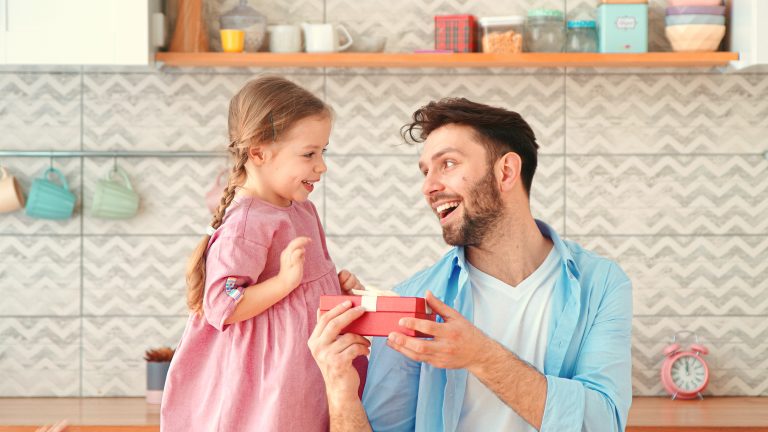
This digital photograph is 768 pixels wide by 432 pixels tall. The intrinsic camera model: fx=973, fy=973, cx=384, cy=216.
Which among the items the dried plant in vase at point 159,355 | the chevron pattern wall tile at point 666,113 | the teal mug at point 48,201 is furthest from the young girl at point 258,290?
the chevron pattern wall tile at point 666,113

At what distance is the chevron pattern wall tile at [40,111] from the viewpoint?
3189 mm

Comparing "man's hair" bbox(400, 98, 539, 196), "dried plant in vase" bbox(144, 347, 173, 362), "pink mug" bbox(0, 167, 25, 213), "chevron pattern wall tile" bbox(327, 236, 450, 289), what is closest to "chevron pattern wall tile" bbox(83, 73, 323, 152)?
"pink mug" bbox(0, 167, 25, 213)

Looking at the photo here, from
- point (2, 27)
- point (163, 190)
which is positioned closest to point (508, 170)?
point (163, 190)

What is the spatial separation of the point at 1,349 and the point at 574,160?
1979mm

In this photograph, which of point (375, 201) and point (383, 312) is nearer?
point (383, 312)

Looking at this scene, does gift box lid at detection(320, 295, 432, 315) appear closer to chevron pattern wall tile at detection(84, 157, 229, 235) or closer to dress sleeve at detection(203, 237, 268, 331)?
dress sleeve at detection(203, 237, 268, 331)

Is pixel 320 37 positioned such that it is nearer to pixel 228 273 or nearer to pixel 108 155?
pixel 108 155

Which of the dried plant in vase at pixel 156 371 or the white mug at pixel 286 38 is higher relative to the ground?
the white mug at pixel 286 38

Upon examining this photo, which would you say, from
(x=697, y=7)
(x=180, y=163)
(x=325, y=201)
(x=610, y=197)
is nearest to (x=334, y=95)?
(x=325, y=201)

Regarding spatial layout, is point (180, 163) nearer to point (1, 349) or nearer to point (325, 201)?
point (325, 201)

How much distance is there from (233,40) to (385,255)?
2.76 feet

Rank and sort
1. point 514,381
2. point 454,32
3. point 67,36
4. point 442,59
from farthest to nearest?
point 454,32
point 442,59
point 67,36
point 514,381

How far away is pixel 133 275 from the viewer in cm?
320

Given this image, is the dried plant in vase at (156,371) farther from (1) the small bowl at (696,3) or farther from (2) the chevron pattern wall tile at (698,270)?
(1) the small bowl at (696,3)
